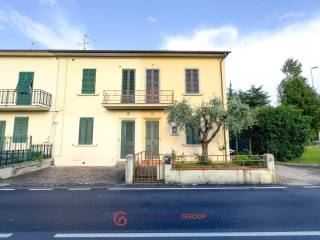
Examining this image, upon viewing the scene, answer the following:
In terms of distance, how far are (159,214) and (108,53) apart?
12055mm

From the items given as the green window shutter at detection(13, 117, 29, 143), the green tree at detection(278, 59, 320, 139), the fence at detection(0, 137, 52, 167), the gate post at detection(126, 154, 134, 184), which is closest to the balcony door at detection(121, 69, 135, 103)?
the gate post at detection(126, 154, 134, 184)

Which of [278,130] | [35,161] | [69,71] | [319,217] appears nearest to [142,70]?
[69,71]

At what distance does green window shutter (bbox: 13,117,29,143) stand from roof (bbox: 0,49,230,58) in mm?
4618

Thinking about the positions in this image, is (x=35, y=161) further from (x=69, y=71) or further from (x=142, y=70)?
(x=142, y=70)

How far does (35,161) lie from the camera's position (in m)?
12.0

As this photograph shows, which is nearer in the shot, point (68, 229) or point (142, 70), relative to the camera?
point (68, 229)

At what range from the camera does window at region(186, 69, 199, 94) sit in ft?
46.8

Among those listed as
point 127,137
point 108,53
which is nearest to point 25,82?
point 108,53

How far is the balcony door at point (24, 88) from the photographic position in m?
13.7

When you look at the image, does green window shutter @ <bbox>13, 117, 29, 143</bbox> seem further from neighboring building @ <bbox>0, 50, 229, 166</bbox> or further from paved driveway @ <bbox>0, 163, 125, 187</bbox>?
paved driveway @ <bbox>0, 163, 125, 187</bbox>

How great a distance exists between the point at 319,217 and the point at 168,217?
3.62 meters

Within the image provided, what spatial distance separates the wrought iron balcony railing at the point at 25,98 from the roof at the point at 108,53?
2.73 m

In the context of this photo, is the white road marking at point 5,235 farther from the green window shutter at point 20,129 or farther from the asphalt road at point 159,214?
the green window shutter at point 20,129

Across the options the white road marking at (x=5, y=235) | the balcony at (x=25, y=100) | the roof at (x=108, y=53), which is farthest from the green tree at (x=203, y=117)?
the balcony at (x=25, y=100)
